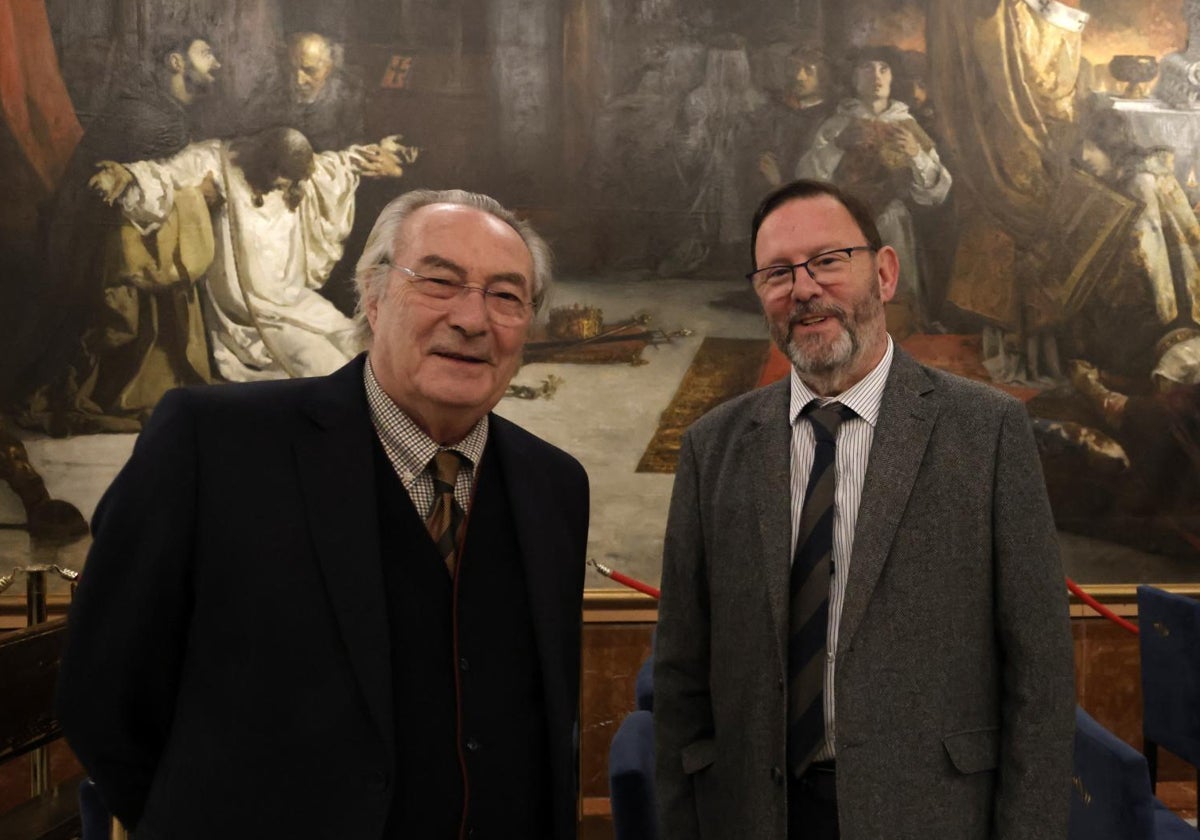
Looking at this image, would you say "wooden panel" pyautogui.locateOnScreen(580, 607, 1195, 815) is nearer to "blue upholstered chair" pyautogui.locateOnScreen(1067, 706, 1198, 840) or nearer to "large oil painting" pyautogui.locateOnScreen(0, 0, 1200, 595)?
"large oil painting" pyautogui.locateOnScreen(0, 0, 1200, 595)

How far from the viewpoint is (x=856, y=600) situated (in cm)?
162

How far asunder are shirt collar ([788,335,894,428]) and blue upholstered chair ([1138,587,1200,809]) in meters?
2.40

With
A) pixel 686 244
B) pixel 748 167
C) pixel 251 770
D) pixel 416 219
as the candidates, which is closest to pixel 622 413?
pixel 686 244

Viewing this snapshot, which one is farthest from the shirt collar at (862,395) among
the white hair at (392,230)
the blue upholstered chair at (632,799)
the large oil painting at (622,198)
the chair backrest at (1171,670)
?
the large oil painting at (622,198)

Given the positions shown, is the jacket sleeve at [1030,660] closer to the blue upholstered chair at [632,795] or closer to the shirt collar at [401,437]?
the blue upholstered chair at [632,795]

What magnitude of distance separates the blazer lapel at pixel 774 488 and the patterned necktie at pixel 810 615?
34mm

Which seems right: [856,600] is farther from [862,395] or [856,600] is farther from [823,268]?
[823,268]

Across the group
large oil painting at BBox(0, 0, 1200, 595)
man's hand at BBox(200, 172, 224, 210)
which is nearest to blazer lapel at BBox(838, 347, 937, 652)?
large oil painting at BBox(0, 0, 1200, 595)

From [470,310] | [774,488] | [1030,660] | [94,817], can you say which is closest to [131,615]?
[470,310]

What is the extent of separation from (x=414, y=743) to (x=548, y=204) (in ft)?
13.6

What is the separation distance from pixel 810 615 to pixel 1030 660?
15.2 inches

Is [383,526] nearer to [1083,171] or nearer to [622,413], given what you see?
[622,413]

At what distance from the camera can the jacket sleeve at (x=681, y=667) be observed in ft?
6.05

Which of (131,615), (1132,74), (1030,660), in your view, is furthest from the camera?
(1132,74)
